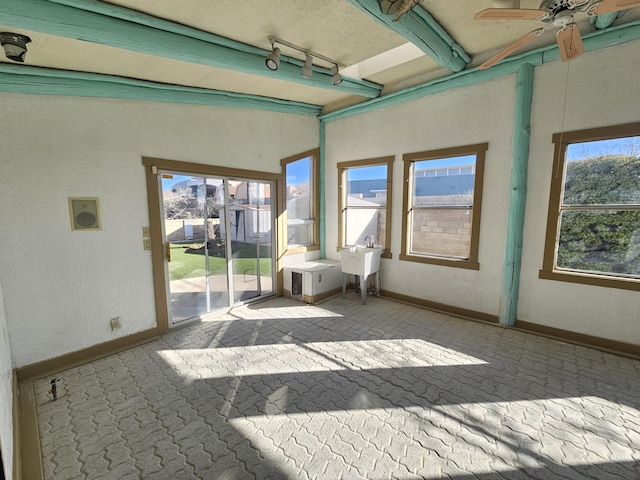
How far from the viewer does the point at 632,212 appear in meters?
2.95

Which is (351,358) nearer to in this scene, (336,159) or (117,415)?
(117,415)

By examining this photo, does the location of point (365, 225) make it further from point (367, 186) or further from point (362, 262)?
point (362, 262)

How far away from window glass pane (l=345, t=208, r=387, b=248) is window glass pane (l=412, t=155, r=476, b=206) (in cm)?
69

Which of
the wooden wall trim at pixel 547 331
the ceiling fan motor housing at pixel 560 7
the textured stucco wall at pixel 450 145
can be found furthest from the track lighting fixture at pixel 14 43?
the wooden wall trim at pixel 547 331

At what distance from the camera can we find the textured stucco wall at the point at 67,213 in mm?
2631

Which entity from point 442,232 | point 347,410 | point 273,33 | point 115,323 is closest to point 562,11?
point 273,33

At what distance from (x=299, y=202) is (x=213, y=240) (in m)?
1.97

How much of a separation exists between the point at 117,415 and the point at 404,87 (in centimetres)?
514

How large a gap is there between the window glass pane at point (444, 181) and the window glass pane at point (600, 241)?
3.79 ft

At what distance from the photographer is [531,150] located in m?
3.39

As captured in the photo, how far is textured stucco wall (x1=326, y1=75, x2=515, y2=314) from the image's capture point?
3.61 m

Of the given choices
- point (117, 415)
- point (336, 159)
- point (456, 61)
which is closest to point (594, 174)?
point (456, 61)

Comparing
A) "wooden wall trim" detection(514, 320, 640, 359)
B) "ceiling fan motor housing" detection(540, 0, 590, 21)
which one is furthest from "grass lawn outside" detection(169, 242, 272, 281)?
"ceiling fan motor housing" detection(540, 0, 590, 21)

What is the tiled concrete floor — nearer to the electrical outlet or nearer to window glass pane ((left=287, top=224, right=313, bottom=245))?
the electrical outlet
